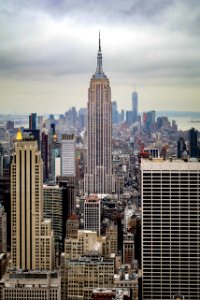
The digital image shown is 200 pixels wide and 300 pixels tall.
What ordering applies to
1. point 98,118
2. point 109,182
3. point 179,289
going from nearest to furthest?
1. point 179,289
2. point 109,182
3. point 98,118

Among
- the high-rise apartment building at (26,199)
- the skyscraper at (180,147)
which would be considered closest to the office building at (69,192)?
the high-rise apartment building at (26,199)

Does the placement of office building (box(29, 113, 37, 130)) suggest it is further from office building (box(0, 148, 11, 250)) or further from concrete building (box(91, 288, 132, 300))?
concrete building (box(91, 288, 132, 300))

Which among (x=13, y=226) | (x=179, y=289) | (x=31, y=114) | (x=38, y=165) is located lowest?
(x=179, y=289)

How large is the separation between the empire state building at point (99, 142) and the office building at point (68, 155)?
0.50 meters

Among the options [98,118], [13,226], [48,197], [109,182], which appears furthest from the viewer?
[98,118]

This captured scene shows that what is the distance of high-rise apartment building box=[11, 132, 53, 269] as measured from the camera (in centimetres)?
931

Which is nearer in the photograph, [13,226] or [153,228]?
[153,228]

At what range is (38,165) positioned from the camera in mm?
9609

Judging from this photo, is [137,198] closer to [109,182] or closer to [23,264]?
[23,264]

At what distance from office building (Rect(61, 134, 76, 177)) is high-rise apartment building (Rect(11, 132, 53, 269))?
5.24 feet

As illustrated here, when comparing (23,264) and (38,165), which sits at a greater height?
(38,165)

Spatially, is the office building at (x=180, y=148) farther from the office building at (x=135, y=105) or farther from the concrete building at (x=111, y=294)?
the concrete building at (x=111, y=294)

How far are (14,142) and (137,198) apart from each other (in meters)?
1.98

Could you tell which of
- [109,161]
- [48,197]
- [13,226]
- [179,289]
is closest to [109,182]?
[109,161]
